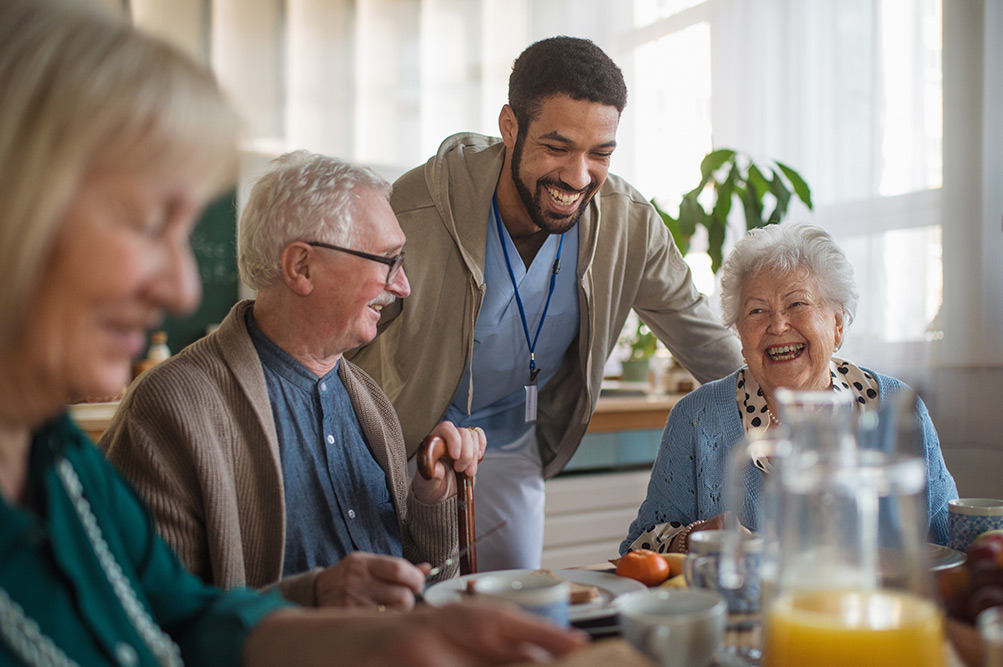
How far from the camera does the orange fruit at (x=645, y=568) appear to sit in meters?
1.12

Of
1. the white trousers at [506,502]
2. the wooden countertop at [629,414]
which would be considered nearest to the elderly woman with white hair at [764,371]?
the white trousers at [506,502]

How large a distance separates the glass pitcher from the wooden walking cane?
732mm

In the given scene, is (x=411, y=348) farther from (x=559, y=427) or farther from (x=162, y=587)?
(x=162, y=587)

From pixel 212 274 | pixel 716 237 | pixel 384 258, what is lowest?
pixel 384 258

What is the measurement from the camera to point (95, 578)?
2.53ft

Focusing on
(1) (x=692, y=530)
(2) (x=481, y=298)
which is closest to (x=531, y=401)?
(2) (x=481, y=298)

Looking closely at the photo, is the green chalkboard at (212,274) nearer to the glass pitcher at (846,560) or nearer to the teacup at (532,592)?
the teacup at (532,592)

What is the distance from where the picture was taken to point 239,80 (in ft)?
13.1

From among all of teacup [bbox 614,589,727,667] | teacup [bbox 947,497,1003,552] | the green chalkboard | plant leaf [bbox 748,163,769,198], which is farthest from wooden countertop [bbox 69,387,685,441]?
teacup [bbox 614,589,727,667]

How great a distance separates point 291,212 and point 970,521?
118cm

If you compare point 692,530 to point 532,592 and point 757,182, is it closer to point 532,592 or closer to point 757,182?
point 532,592

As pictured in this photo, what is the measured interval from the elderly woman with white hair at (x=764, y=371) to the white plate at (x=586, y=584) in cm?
51

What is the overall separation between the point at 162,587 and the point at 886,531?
71 cm

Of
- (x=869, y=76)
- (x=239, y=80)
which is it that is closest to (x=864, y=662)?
(x=869, y=76)
